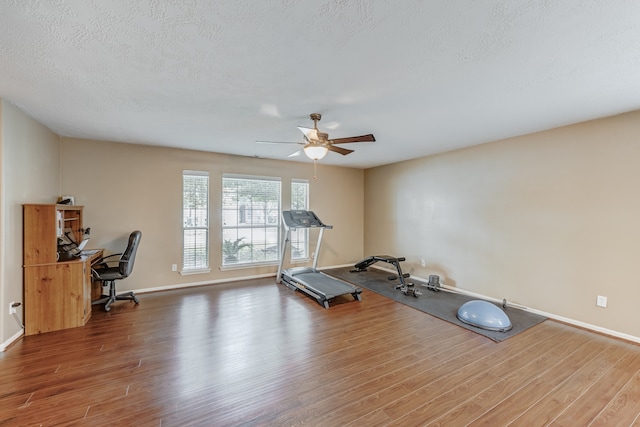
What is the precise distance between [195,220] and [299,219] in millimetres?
1958

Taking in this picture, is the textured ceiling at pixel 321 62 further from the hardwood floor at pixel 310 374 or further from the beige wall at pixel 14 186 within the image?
the hardwood floor at pixel 310 374

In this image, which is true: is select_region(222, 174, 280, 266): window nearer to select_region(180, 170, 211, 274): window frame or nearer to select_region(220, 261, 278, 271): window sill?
select_region(220, 261, 278, 271): window sill

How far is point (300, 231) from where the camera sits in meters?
6.25

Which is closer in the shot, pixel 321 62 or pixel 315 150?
pixel 321 62

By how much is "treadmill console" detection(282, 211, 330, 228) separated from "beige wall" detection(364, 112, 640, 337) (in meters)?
2.20

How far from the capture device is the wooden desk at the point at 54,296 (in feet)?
9.93

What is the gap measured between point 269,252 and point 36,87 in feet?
13.7

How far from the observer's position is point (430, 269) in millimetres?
5316

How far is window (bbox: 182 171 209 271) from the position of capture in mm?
4918

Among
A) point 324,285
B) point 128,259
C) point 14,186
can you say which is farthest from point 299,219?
point 14,186

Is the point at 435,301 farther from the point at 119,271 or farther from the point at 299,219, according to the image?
the point at 119,271

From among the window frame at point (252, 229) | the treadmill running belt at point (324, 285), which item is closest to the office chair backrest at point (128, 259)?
the window frame at point (252, 229)

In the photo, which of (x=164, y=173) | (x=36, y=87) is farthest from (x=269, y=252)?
(x=36, y=87)

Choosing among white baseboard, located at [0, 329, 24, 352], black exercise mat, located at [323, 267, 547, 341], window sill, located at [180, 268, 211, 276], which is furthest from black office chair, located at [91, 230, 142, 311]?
black exercise mat, located at [323, 267, 547, 341]
